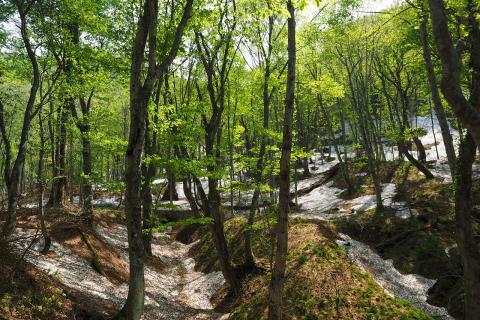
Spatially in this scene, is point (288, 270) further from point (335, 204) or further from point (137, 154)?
point (335, 204)

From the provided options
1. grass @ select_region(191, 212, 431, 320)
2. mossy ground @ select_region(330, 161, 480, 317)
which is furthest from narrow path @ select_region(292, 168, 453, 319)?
grass @ select_region(191, 212, 431, 320)

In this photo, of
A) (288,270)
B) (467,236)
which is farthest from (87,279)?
(467,236)

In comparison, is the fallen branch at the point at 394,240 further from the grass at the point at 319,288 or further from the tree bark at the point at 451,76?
the tree bark at the point at 451,76

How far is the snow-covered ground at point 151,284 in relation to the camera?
1016 centimetres

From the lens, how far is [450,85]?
145 inches

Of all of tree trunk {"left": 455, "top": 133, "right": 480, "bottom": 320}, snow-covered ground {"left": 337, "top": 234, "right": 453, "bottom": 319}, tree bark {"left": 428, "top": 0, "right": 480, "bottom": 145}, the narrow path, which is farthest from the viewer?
the narrow path

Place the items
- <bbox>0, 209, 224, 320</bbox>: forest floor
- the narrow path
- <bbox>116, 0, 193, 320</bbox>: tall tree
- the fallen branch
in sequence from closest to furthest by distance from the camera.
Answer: <bbox>116, 0, 193, 320</bbox>: tall tree < <bbox>0, 209, 224, 320</bbox>: forest floor < the narrow path < the fallen branch

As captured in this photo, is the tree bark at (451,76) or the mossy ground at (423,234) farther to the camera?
the mossy ground at (423,234)

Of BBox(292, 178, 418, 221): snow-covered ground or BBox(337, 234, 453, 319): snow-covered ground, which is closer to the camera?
BBox(337, 234, 453, 319): snow-covered ground

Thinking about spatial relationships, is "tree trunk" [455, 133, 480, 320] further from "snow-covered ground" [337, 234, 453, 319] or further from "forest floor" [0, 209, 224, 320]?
"forest floor" [0, 209, 224, 320]

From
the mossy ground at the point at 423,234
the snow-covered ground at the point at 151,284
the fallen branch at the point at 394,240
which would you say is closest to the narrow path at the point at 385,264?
the mossy ground at the point at 423,234

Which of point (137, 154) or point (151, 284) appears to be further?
point (151, 284)

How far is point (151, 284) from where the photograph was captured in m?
13.0

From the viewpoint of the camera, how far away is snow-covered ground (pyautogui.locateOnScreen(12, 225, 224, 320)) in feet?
33.3
